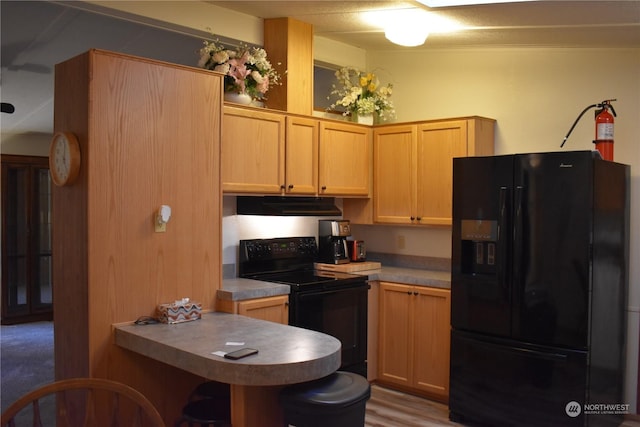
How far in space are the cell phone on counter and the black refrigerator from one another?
179cm

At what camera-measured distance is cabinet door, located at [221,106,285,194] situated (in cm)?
368

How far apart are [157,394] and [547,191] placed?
244 centimetres

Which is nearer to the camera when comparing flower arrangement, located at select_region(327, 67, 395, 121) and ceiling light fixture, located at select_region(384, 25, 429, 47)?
ceiling light fixture, located at select_region(384, 25, 429, 47)

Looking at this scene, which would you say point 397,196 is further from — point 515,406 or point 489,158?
point 515,406

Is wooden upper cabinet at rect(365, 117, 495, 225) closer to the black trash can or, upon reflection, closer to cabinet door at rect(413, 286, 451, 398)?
cabinet door at rect(413, 286, 451, 398)

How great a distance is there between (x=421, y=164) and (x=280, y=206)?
116cm

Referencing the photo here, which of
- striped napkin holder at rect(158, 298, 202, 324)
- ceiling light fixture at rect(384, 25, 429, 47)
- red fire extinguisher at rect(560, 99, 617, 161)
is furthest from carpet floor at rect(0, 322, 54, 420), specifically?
red fire extinguisher at rect(560, 99, 617, 161)

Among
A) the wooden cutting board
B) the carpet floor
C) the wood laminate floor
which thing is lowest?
the carpet floor

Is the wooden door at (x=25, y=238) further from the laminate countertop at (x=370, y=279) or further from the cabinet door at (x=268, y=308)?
the cabinet door at (x=268, y=308)

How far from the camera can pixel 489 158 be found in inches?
142

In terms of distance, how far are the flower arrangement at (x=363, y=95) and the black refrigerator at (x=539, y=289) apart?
44.4 inches

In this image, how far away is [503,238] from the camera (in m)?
3.50

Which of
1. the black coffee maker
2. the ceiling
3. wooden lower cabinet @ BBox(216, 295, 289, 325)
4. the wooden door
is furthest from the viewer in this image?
the wooden door

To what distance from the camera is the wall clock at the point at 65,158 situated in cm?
282
